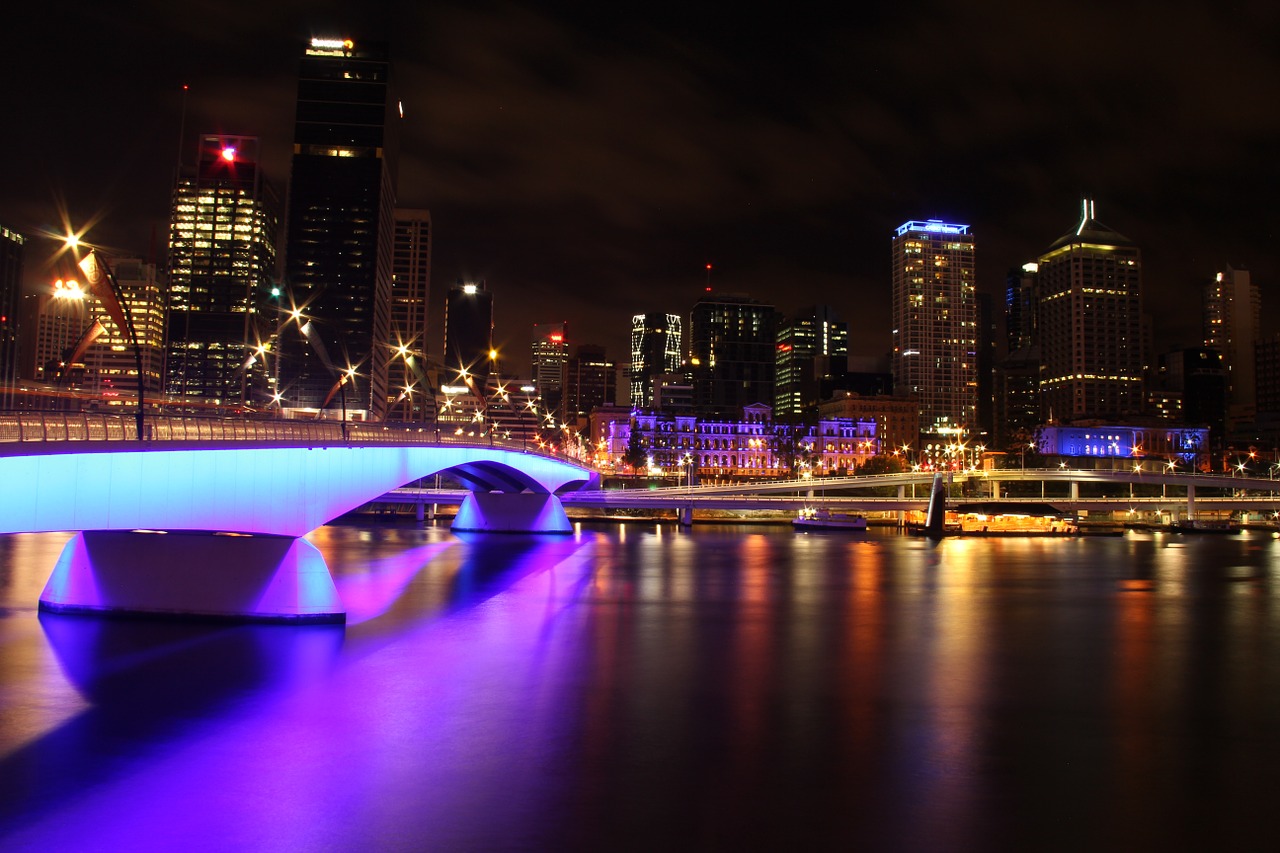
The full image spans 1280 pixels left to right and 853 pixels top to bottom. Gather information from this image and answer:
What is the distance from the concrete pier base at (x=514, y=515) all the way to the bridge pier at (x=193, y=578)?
155 feet

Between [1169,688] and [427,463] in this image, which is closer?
[1169,688]

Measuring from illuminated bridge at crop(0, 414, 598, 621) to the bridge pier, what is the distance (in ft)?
0.12

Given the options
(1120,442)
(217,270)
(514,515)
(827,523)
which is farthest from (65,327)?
(1120,442)

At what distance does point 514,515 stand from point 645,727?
191 ft

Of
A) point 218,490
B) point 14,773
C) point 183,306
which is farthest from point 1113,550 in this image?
point 183,306

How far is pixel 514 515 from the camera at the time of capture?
3044 inches

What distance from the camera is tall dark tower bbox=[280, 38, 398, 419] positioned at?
17662cm

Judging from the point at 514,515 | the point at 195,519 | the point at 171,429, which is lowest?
the point at 514,515

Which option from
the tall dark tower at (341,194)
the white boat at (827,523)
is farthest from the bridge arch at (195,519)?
the tall dark tower at (341,194)

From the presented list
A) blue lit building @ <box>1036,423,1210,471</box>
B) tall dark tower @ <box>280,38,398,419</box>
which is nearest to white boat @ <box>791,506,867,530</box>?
blue lit building @ <box>1036,423,1210,471</box>

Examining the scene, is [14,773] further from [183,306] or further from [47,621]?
[183,306]

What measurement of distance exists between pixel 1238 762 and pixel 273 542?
24.3 metres

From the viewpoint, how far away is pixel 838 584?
48.2m

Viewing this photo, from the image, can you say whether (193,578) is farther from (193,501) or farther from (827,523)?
(827,523)
